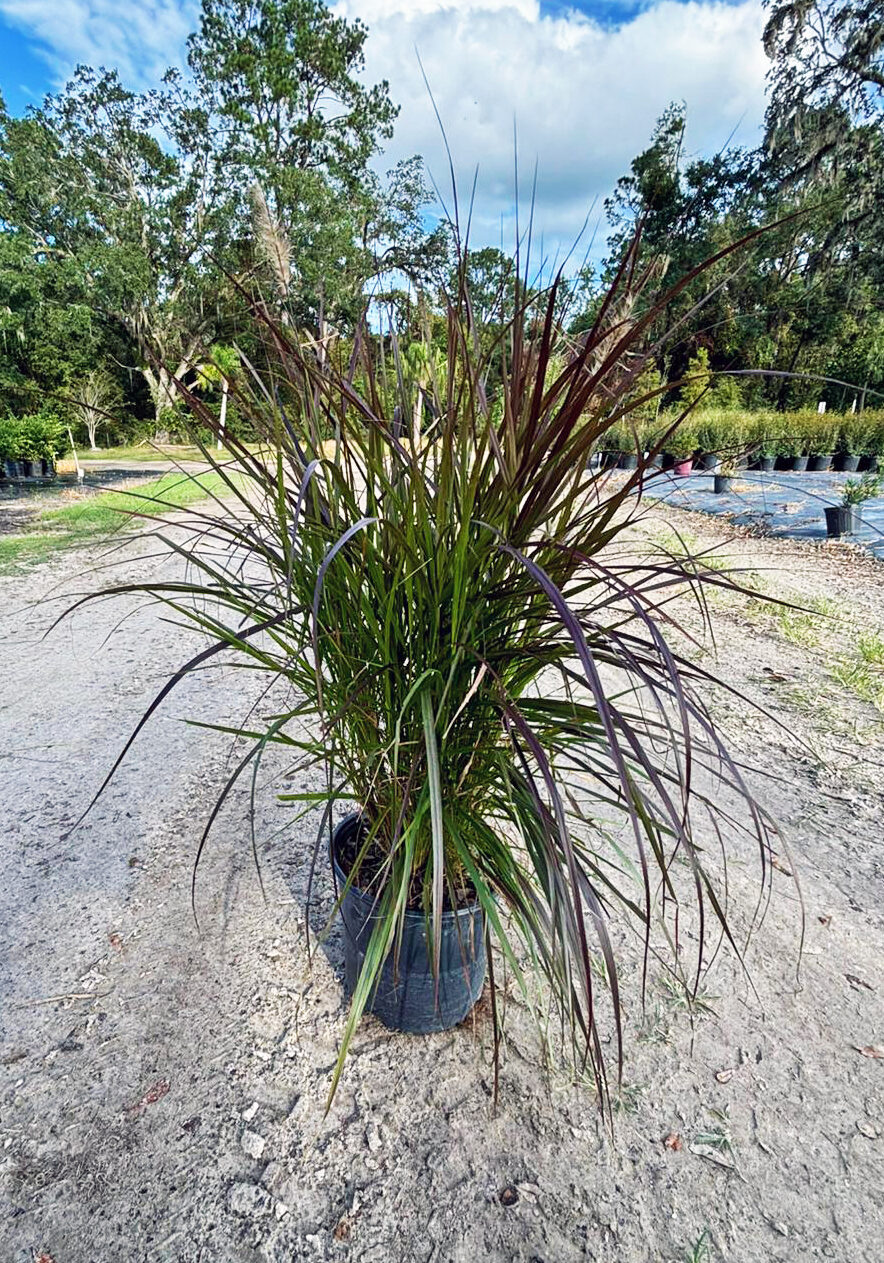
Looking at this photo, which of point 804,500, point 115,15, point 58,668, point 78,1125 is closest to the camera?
point 78,1125

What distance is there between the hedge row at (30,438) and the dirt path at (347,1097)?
32.6 feet

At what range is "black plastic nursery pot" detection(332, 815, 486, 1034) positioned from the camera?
109 centimetres

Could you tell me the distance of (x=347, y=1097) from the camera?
1.12 metres

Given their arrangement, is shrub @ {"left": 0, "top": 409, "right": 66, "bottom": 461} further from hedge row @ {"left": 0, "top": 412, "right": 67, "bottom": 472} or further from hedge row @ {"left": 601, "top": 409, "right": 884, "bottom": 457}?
hedge row @ {"left": 601, "top": 409, "right": 884, "bottom": 457}

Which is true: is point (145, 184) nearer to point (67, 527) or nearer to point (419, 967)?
A: point (67, 527)

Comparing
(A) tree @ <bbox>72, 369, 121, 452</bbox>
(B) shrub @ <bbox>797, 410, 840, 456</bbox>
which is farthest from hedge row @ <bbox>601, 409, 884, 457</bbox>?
(A) tree @ <bbox>72, 369, 121, 452</bbox>

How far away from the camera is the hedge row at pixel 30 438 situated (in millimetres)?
9531

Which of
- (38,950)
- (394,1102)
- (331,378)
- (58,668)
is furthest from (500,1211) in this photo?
(58,668)

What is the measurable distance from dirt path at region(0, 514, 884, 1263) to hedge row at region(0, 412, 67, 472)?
391 inches

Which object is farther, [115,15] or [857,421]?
[857,421]

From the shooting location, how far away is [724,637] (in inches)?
147

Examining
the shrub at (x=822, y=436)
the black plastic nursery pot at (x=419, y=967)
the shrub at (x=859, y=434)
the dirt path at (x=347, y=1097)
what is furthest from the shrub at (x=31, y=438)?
the shrub at (x=859, y=434)

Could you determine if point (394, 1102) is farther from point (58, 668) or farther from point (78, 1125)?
point (58, 668)

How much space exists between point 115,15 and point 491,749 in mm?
14766
